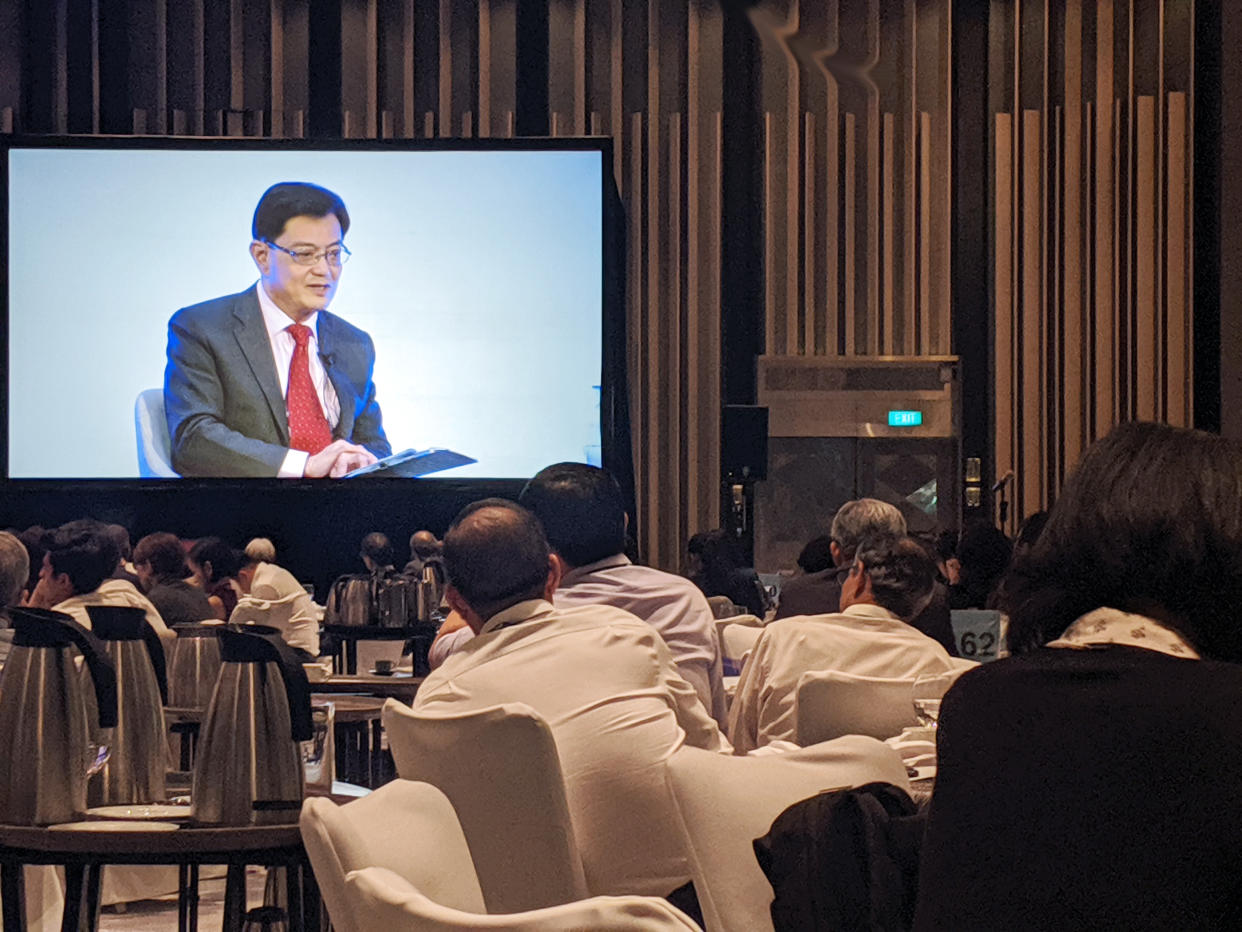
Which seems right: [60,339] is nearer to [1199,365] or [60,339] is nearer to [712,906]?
[1199,365]

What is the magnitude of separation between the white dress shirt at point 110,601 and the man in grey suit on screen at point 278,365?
174 inches

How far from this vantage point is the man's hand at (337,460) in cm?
943

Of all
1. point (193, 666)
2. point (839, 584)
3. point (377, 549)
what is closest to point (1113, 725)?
point (193, 666)

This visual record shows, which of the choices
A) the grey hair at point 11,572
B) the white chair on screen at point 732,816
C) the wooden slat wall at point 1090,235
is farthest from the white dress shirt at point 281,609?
the wooden slat wall at point 1090,235

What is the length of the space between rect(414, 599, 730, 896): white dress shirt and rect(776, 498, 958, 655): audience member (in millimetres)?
2231

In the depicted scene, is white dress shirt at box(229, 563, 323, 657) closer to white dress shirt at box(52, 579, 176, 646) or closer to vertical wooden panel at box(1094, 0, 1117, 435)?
white dress shirt at box(52, 579, 176, 646)

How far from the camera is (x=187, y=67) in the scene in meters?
11.3

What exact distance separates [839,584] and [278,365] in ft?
17.4

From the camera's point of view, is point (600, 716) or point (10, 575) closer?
point (600, 716)

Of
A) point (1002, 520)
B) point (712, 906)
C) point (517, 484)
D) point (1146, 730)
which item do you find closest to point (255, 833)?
point (712, 906)

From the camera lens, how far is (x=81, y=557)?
4.27 m

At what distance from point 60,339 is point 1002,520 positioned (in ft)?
20.4

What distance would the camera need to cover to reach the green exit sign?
37.1ft

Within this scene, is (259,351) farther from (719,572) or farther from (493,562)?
(493,562)
